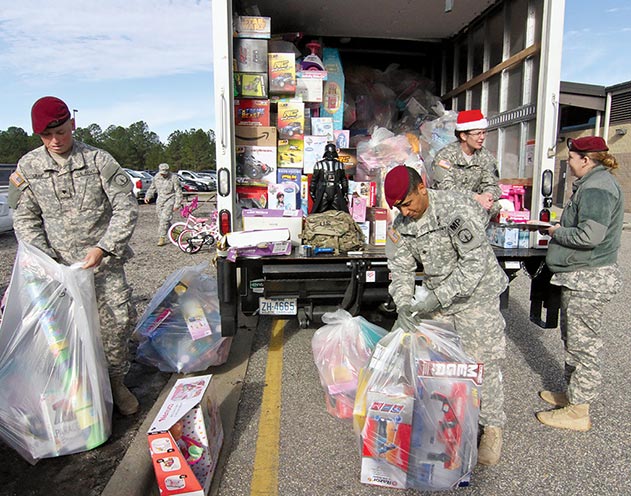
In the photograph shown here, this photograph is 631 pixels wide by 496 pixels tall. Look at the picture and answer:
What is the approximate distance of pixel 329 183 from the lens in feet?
15.3

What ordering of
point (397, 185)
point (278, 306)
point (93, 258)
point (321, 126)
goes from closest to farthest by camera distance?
point (397, 185) < point (93, 258) < point (278, 306) < point (321, 126)

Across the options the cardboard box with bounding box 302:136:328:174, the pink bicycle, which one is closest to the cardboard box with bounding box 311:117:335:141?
the cardboard box with bounding box 302:136:328:174

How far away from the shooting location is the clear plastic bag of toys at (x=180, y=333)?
3.51 m

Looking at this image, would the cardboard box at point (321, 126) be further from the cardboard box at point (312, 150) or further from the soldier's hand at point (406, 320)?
the soldier's hand at point (406, 320)

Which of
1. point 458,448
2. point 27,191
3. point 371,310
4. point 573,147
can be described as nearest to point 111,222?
point 27,191

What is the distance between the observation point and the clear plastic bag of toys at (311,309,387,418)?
302 centimetres

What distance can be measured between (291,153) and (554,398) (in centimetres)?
307

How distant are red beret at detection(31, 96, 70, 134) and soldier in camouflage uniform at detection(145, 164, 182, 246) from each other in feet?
26.6

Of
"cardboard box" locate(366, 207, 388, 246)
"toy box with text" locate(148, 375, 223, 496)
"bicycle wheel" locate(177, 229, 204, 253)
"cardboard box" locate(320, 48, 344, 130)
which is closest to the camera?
"toy box with text" locate(148, 375, 223, 496)

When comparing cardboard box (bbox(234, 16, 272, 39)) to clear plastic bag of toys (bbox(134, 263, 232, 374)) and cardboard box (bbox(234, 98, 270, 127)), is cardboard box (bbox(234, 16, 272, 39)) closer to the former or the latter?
cardboard box (bbox(234, 98, 270, 127))

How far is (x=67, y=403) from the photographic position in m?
2.47

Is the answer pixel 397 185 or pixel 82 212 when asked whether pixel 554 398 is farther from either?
pixel 82 212

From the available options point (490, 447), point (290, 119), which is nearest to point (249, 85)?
point (290, 119)

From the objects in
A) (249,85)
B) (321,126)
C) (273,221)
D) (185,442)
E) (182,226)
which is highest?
(249,85)
